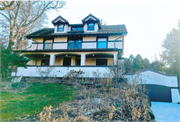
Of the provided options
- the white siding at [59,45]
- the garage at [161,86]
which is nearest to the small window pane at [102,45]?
the white siding at [59,45]

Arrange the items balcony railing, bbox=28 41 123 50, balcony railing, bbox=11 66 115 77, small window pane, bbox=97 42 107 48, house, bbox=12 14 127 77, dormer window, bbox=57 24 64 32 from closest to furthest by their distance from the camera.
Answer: balcony railing, bbox=11 66 115 77
house, bbox=12 14 127 77
balcony railing, bbox=28 41 123 50
small window pane, bbox=97 42 107 48
dormer window, bbox=57 24 64 32

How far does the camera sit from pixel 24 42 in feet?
70.4

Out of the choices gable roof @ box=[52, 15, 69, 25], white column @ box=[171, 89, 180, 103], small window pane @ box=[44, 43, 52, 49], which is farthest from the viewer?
gable roof @ box=[52, 15, 69, 25]

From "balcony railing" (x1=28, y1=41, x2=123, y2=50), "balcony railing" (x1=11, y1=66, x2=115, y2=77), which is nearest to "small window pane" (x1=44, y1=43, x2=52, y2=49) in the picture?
"balcony railing" (x1=28, y1=41, x2=123, y2=50)

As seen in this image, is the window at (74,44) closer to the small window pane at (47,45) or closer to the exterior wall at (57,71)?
the small window pane at (47,45)

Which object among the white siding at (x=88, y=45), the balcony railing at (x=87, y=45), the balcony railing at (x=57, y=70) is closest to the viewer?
the balcony railing at (x=57, y=70)

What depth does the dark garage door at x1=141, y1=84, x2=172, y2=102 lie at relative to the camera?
10414mm

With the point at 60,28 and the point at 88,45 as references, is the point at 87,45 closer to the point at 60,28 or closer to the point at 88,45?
the point at 88,45

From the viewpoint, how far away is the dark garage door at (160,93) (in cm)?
1041

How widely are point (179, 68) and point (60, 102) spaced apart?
63.8 feet

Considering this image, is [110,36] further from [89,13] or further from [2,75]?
[2,75]

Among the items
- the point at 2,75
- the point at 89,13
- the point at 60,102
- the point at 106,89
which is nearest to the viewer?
the point at 60,102

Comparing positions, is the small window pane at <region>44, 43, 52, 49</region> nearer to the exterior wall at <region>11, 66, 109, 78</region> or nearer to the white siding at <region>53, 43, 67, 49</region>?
the white siding at <region>53, 43, 67, 49</region>

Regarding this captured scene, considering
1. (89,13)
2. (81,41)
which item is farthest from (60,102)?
(89,13)
